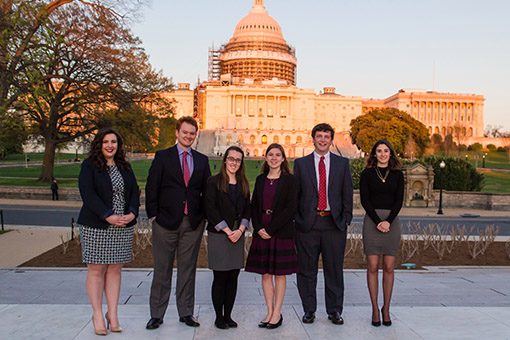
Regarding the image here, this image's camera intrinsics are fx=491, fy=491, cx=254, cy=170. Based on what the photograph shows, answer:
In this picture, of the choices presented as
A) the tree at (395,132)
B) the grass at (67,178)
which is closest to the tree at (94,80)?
the grass at (67,178)

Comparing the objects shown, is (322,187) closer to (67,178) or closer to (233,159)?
(233,159)

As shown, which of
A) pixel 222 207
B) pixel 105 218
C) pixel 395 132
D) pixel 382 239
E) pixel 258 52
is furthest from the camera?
pixel 258 52

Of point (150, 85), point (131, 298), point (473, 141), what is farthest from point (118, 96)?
point (473, 141)

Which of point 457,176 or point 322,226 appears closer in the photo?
point 322,226

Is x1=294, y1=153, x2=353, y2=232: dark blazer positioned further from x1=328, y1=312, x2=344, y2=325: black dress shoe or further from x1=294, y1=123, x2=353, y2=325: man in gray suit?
x1=328, y1=312, x2=344, y2=325: black dress shoe

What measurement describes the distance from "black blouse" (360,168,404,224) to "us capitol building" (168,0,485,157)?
9683 centimetres

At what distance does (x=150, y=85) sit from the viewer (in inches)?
1179

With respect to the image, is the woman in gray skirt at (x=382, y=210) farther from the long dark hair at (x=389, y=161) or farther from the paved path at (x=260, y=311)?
the paved path at (x=260, y=311)

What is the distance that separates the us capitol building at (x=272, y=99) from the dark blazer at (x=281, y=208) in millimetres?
97030

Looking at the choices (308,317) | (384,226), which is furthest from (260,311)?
(384,226)

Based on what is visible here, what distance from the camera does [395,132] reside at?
6378 cm

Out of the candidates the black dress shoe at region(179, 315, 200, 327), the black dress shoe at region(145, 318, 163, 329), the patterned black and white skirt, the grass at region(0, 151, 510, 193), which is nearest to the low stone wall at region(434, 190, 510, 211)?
the grass at region(0, 151, 510, 193)

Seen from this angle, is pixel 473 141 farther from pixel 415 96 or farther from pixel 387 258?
pixel 387 258

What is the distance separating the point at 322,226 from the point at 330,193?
1.48 ft
